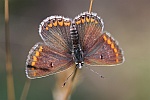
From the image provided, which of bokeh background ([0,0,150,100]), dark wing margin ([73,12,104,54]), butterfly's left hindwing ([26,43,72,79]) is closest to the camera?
butterfly's left hindwing ([26,43,72,79])

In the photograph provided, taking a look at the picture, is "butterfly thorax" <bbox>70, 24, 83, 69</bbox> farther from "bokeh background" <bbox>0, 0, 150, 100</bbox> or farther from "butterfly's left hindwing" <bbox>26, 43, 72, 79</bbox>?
"bokeh background" <bbox>0, 0, 150, 100</bbox>

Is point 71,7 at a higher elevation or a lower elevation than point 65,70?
higher

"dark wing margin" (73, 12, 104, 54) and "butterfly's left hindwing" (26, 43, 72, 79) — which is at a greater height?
"dark wing margin" (73, 12, 104, 54)

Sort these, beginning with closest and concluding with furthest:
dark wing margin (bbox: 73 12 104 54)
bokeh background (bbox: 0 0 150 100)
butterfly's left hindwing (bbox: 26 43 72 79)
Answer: butterfly's left hindwing (bbox: 26 43 72 79) → dark wing margin (bbox: 73 12 104 54) → bokeh background (bbox: 0 0 150 100)

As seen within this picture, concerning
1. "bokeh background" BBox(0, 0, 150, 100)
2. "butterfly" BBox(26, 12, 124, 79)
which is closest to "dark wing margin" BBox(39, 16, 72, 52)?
"butterfly" BBox(26, 12, 124, 79)

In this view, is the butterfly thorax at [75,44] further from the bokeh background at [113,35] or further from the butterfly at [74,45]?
the bokeh background at [113,35]

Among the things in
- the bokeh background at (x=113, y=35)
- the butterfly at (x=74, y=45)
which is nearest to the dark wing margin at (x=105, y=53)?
the butterfly at (x=74, y=45)

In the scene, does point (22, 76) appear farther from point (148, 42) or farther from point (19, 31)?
point (148, 42)

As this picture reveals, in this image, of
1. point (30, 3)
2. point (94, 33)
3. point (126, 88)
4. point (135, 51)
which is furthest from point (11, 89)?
point (30, 3)
